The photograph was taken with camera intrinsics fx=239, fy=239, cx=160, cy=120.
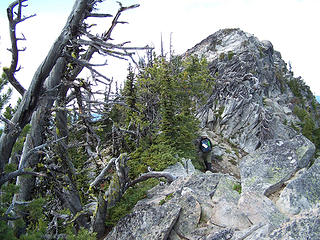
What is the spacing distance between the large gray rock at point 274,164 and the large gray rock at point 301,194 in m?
0.60

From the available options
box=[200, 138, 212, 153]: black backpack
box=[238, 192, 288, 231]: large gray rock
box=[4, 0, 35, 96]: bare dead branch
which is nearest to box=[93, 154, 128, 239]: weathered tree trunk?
box=[238, 192, 288, 231]: large gray rock

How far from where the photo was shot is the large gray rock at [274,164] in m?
5.79

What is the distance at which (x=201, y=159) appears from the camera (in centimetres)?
1556

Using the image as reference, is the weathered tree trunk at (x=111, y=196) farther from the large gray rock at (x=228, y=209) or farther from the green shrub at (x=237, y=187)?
the green shrub at (x=237, y=187)

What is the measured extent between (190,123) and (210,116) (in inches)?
559

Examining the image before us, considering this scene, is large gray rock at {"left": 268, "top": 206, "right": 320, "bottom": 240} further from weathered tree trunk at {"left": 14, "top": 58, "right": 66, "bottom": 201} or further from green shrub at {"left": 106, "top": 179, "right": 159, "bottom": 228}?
weathered tree trunk at {"left": 14, "top": 58, "right": 66, "bottom": 201}

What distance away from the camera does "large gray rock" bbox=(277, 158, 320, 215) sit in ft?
15.7

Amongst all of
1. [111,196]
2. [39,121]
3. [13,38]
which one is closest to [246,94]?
[111,196]

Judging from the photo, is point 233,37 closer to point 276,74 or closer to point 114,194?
point 276,74

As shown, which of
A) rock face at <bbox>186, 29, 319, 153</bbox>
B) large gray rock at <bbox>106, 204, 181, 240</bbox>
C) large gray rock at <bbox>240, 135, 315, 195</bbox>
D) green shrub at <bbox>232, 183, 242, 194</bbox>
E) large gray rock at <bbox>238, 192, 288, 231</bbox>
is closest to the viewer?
large gray rock at <bbox>238, 192, 288, 231</bbox>

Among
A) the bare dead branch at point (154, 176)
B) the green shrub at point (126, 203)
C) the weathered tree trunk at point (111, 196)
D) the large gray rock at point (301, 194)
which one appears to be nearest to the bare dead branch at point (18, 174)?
the weathered tree trunk at point (111, 196)

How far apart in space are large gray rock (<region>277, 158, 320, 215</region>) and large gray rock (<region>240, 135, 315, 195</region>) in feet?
1.98

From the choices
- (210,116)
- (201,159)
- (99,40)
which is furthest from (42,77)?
(210,116)

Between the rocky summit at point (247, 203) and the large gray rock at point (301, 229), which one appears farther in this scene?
the rocky summit at point (247, 203)
